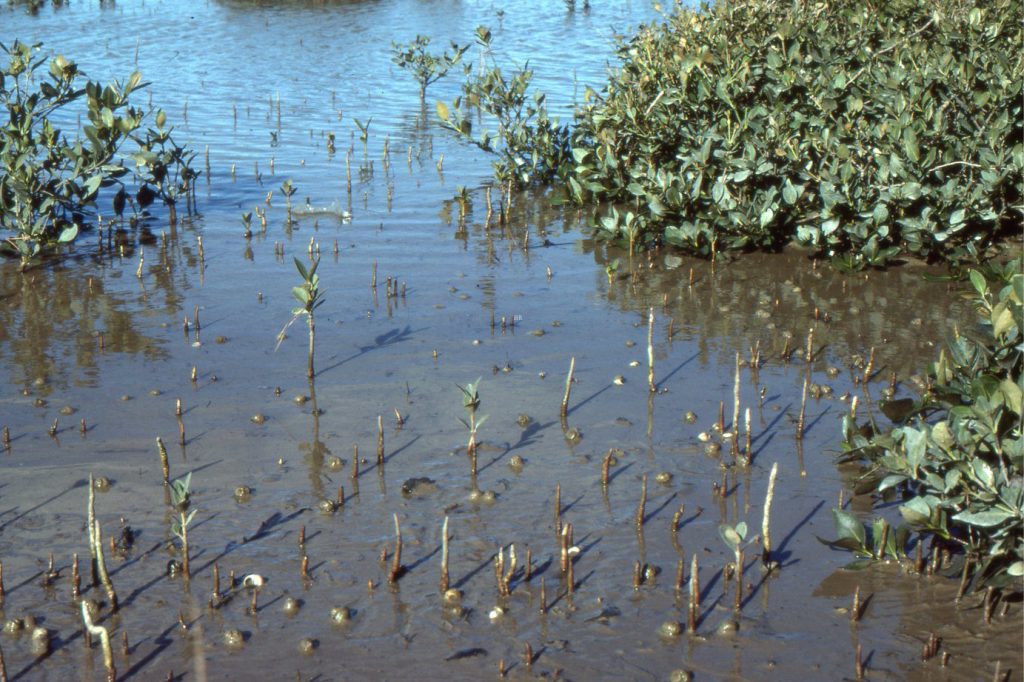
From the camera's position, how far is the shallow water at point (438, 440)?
435 centimetres

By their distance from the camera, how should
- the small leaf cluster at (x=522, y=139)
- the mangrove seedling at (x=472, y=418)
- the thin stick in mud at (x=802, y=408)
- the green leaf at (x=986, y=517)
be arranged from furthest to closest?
the small leaf cluster at (x=522, y=139), the thin stick in mud at (x=802, y=408), the mangrove seedling at (x=472, y=418), the green leaf at (x=986, y=517)

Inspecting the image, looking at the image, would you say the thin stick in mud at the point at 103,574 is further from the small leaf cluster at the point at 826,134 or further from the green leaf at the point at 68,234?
the small leaf cluster at the point at 826,134

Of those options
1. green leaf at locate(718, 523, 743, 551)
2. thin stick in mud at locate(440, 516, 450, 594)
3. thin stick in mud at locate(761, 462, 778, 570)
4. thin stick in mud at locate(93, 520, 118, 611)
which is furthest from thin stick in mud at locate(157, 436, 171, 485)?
thin stick in mud at locate(761, 462, 778, 570)

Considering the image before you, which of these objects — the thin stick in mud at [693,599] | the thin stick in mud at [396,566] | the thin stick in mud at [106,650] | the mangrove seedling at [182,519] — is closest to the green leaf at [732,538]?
the thin stick in mud at [693,599]

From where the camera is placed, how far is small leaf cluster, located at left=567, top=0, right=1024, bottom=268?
8.24 m

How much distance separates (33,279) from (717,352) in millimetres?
5014

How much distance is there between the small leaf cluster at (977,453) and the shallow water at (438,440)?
0.29 meters

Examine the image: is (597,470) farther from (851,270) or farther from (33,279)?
(33,279)

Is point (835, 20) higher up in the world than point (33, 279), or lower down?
higher up

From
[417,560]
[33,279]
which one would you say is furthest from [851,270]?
[33,279]

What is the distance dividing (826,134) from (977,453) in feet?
14.5

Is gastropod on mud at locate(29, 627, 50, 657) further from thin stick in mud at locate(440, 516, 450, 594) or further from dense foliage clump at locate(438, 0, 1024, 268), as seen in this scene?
dense foliage clump at locate(438, 0, 1024, 268)

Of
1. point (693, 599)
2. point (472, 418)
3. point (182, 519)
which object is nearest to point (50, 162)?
point (472, 418)

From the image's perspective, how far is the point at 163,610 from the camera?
4496 mm
